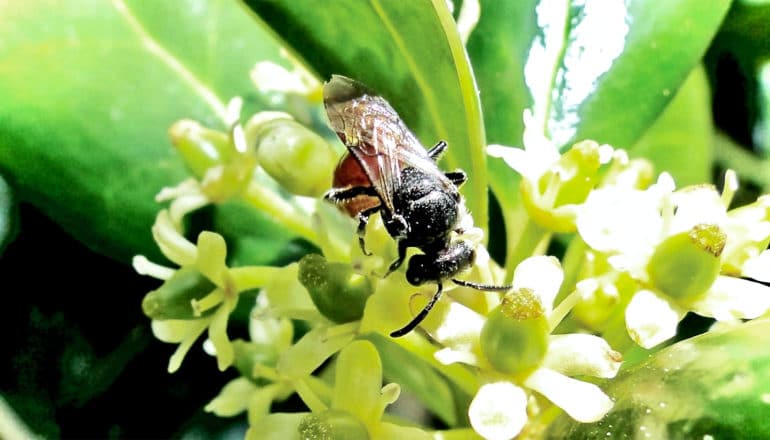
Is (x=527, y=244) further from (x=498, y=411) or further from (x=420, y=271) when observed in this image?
(x=498, y=411)

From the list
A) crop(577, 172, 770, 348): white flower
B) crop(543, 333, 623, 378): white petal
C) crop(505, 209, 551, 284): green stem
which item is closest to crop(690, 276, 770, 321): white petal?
crop(577, 172, 770, 348): white flower

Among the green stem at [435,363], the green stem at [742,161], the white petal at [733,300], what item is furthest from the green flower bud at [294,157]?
the green stem at [742,161]

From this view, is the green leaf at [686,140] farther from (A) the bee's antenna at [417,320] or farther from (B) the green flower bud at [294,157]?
(A) the bee's antenna at [417,320]

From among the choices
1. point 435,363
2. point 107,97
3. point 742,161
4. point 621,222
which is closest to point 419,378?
point 435,363

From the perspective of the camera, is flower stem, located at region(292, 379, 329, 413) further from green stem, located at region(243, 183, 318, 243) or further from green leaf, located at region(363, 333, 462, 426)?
green stem, located at region(243, 183, 318, 243)

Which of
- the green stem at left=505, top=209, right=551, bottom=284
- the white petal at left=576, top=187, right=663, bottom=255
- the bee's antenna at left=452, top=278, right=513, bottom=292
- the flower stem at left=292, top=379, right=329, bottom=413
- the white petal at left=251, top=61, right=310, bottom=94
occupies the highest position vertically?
the white petal at left=576, top=187, right=663, bottom=255

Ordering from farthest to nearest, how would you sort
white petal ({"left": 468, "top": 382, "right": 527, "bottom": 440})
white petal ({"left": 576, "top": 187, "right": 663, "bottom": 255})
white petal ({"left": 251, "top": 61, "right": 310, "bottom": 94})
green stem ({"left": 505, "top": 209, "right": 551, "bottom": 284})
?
white petal ({"left": 251, "top": 61, "right": 310, "bottom": 94}), green stem ({"left": 505, "top": 209, "right": 551, "bottom": 284}), white petal ({"left": 576, "top": 187, "right": 663, "bottom": 255}), white petal ({"left": 468, "top": 382, "right": 527, "bottom": 440})

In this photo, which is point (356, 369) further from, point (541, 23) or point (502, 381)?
point (541, 23)
